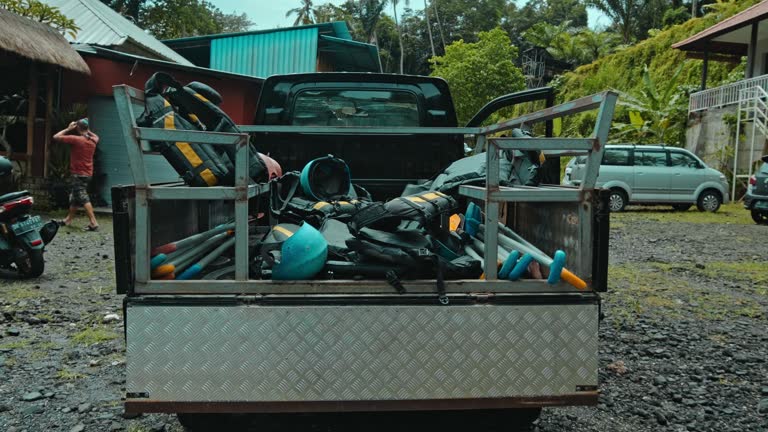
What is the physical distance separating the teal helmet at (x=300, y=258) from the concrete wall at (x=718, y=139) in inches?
826

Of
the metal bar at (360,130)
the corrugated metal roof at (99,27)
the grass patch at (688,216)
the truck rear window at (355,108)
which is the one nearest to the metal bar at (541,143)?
the metal bar at (360,130)

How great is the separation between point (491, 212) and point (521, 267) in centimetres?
25

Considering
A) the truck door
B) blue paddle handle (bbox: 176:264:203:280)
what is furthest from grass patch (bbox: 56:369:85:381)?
the truck door

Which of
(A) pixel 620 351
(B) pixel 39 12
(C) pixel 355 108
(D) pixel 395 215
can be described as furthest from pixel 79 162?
(D) pixel 395 215

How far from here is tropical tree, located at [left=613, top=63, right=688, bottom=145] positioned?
23.0 m

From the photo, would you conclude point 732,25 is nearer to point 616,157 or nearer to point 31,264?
point 616,157

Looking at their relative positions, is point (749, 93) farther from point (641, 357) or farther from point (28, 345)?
point (28, 345)

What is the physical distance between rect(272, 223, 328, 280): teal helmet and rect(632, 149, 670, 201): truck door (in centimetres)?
1540

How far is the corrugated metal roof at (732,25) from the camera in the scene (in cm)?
2078

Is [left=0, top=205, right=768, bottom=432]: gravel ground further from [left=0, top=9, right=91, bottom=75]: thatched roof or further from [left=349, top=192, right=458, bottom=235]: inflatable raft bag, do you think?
[left=0, top=9, right=91, bottom=75]: thatched roof

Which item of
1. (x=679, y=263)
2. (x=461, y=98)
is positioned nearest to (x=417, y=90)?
(x=679, y=263)

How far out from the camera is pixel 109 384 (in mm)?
3648

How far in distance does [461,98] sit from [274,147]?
107 ft

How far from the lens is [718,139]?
71.9 feet
